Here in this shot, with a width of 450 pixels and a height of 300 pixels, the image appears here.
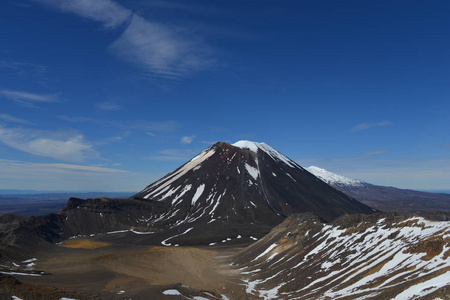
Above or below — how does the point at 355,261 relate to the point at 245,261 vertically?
above

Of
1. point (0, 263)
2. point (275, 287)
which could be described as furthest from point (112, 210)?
point (275, 287)

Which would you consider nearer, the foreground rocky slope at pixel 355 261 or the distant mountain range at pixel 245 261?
the foreground rocky slope at pixel 355 261

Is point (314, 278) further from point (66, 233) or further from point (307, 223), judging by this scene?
point (66, 233)

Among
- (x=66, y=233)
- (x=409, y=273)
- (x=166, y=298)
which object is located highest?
(x=409, y=273)

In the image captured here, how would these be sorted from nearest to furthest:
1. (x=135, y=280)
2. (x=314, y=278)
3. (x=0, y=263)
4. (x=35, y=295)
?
(x=35, y=295) < (x=314, y=278) < (x=135, y=280) < (x=0, y=263)

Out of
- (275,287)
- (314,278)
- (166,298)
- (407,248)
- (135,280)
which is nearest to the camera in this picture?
(166,298)

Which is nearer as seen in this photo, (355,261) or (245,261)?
(355,261)

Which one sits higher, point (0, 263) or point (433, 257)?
point (433, 257)

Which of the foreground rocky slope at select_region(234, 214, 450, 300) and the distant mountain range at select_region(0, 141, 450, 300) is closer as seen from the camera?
the foreground rocky slope at select_region(234, 214, 450, 300)
